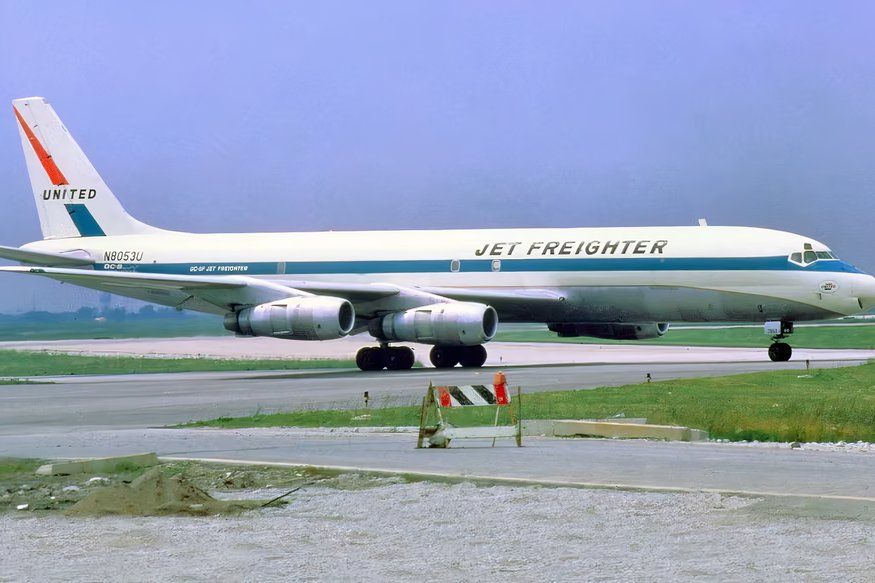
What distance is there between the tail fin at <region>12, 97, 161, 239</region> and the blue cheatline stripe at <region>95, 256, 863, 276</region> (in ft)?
6.80

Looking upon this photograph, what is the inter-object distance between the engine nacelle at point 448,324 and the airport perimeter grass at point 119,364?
7.06 metres

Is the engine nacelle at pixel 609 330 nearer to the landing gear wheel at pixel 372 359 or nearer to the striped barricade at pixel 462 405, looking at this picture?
the landing gear wheel at pixel 372 359

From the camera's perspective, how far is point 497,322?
37281 millimetres

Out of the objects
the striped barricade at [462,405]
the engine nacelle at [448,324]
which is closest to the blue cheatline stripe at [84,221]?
the engine nacelle at [448,324]

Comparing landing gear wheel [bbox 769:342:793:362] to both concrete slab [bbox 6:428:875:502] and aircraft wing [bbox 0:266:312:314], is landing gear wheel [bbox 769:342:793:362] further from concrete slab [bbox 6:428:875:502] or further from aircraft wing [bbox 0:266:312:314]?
concrete slab [bbox 6:428:875:502]

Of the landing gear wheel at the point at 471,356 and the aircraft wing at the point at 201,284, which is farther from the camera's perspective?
the landing gear wheel at the point at 471,356

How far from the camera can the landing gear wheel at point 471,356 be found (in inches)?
1531

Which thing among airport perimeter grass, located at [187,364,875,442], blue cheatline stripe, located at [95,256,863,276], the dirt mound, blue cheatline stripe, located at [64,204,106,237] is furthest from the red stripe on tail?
the dirt mound

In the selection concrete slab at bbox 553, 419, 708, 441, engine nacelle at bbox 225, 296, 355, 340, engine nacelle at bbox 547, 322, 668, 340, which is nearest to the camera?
concrete slab at bbox 553, 419, 708, 441

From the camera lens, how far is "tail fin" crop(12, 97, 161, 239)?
45594 millimetres

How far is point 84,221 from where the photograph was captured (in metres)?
45.8

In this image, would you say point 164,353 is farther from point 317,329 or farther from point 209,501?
point 209,501

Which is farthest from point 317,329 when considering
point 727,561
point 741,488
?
point 727,561

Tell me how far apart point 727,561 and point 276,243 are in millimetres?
35121
